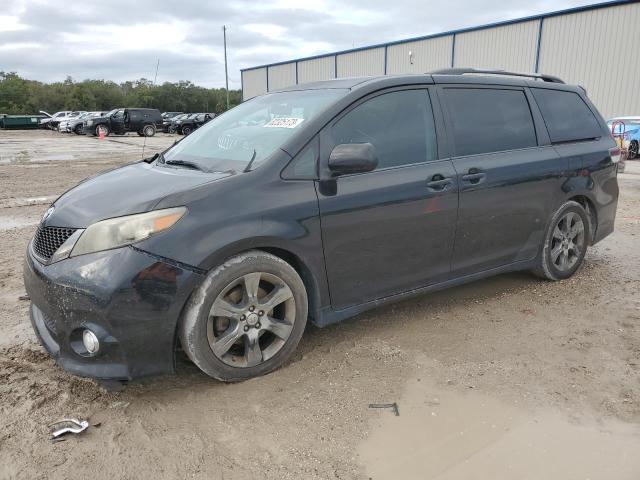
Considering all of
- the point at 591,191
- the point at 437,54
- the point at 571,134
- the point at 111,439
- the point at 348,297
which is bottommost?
the point at 111,439

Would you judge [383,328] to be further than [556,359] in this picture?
Yes

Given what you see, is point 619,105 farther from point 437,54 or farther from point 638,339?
point 638,339

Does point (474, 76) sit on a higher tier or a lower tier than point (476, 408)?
higher

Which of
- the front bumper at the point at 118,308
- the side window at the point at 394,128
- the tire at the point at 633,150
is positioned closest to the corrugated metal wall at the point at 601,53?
the tire at the point at 633,150

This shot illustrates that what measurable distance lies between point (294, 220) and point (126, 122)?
33.7m

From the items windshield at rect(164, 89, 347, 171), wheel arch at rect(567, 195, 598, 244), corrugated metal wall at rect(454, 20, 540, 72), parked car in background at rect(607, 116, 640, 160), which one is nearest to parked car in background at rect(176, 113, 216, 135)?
corrugated metal wall at rect(454, 20, 540, 72)

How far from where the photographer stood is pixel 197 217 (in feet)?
9.02

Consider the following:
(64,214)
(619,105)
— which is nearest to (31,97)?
(619,105)

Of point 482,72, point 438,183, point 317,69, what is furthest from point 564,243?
point 317,69

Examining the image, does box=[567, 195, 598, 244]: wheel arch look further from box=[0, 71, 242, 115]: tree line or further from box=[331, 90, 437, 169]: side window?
box=[0, 71, 242, 115]: tree line

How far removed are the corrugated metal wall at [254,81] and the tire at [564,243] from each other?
144 ft

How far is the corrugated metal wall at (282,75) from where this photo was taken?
42.9 m

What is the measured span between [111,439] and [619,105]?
25884 millimetres

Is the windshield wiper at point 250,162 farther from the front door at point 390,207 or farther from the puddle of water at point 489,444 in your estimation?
the puddle of water at point 489,444
